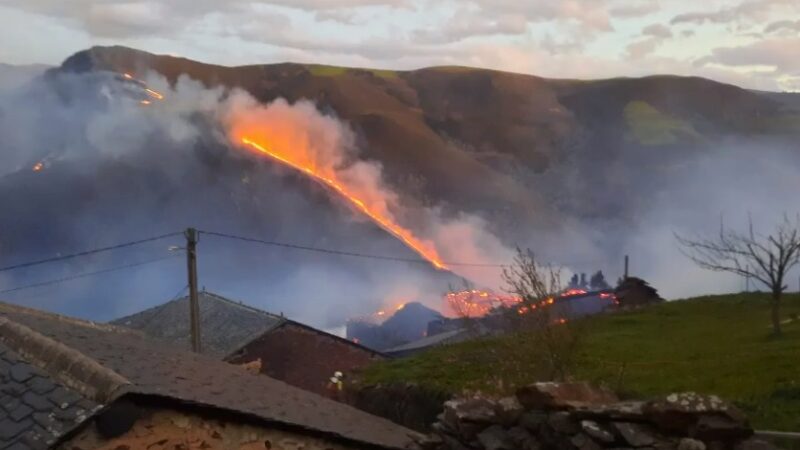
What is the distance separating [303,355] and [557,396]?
27.7 metres

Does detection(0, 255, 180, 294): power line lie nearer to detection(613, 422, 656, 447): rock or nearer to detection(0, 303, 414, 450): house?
detection(0, 303, 414, 450): house

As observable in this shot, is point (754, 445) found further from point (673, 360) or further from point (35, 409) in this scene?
point (673, 360)

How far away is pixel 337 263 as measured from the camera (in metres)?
62.0

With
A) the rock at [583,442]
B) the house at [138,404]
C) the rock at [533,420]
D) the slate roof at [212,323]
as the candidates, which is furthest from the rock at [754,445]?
the slate roof at [212,323]

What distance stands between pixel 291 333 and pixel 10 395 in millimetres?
27099

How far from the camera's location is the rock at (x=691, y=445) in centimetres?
665

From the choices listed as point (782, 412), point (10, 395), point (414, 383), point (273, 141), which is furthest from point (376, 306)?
point (10, 395)

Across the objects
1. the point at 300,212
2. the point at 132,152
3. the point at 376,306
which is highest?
the point at 132,152

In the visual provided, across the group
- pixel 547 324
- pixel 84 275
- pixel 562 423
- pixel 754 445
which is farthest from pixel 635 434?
pixel 84 275

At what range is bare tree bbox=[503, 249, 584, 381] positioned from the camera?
13398 mm

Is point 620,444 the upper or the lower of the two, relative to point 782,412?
upper

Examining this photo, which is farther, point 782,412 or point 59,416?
point 782,412

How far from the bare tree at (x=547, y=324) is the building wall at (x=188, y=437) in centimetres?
514

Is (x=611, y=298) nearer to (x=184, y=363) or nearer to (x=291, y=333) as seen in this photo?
(x=291, y=333)
